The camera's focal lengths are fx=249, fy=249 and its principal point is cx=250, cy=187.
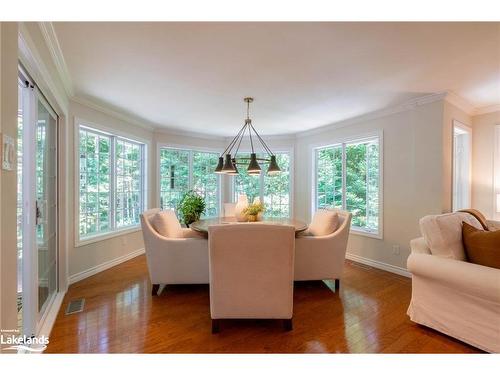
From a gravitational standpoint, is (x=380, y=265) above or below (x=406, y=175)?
below

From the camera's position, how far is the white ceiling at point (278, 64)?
1.76 m

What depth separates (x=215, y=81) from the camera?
103 inches

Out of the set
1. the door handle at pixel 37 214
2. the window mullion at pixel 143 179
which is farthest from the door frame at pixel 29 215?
the window mullion at pixel 143 179

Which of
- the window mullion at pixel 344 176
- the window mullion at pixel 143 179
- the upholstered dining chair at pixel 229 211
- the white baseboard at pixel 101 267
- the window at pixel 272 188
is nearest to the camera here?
the white baseboard at pixel 101 267

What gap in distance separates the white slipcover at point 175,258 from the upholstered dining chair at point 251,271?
754 millimetres

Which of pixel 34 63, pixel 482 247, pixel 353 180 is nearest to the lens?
pixel 34 63

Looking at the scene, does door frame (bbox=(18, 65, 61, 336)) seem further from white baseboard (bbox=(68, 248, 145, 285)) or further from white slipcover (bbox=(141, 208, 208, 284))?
white baseboard (bbox=(68, 248, 145, 285))

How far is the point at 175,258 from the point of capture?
2672 millimetres

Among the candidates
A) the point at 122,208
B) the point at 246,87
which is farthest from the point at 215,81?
the point at 122,208

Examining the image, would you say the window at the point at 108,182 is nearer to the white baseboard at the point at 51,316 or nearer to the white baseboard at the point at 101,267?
the white baseboard at the point at 101,267

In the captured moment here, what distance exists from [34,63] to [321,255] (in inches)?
117

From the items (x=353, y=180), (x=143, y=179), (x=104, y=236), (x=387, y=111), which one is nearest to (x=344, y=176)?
(x=353, y=180)

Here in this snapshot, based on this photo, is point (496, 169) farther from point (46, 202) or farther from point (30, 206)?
point (46, 202)

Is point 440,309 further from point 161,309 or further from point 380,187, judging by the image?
point 161,309
